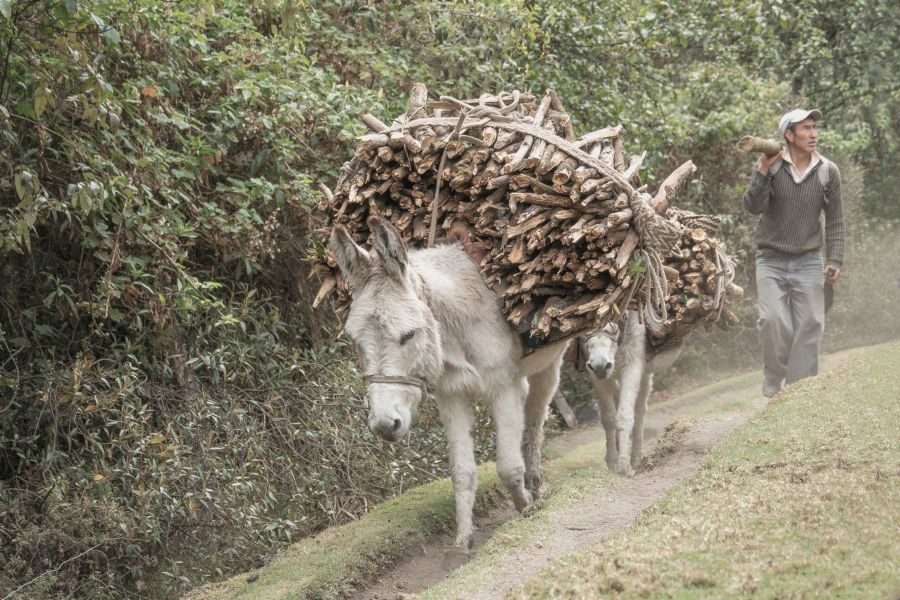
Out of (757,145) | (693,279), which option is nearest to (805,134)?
(757,145)

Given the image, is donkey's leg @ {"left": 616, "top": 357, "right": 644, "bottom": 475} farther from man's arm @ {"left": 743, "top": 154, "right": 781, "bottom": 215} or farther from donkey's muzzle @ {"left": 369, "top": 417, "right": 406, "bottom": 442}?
donkey's muzzle @ {"left": 369, "top": 417, "right": 406, "bottom": 442}

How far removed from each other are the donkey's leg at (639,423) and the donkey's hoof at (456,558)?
2.91 meters

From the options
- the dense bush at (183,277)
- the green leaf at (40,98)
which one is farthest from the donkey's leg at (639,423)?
the green leaf at (40,98)

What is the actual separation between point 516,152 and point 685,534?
2690 mm

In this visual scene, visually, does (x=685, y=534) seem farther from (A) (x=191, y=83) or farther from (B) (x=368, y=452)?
(A) (x=191, y=83)

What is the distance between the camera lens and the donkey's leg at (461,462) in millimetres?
6098

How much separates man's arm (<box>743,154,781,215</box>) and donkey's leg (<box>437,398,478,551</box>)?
3983 millimetres

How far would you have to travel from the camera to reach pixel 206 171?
7.80 meters

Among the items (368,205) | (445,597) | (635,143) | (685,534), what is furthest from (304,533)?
(635,143)

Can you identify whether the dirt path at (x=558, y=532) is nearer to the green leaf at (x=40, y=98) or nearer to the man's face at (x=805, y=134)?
the man's face at (x=805, y=134)

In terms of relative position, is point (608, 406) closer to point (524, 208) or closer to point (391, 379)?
point (524, 208)

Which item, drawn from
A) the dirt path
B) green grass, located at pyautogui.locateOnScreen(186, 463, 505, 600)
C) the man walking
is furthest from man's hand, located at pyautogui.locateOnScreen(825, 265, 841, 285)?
green grass, located at pyautogui.locateOnScreen(186, 463, 505, 600)

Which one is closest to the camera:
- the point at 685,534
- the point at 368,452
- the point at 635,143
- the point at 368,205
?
the point at 685,534

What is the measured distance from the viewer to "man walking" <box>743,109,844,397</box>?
340 inches
